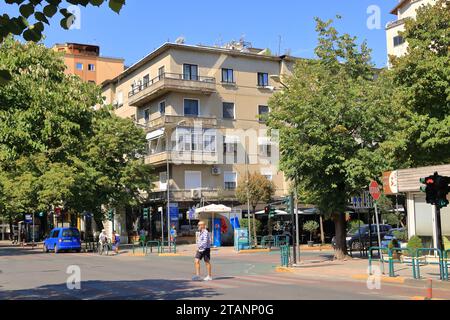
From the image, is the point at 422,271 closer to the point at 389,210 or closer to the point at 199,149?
the point at 199,149

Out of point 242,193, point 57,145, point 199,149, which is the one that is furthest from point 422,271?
point 199,149

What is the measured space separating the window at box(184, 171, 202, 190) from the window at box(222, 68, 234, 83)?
9499mm

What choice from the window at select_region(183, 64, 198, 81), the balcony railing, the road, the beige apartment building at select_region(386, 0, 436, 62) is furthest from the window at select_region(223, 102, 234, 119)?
the road

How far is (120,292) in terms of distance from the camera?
1405cm

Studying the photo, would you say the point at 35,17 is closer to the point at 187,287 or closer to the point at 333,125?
the point at 187,287

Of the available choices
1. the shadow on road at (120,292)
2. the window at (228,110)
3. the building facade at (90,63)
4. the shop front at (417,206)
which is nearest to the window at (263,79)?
the window at (228,110)

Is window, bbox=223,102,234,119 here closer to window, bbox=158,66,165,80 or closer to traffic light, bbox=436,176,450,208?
window, bbox=158,66,165,80

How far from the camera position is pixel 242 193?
41.1 m

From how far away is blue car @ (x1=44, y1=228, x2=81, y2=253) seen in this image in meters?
38.7

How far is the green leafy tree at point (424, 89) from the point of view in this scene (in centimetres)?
2044

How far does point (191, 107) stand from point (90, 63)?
163 feet

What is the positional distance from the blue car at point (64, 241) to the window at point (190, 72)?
19.1m

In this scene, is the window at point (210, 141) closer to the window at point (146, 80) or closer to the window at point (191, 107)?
the window at point (191, 107)

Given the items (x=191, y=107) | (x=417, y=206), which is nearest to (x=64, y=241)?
(x=191, y=107)
